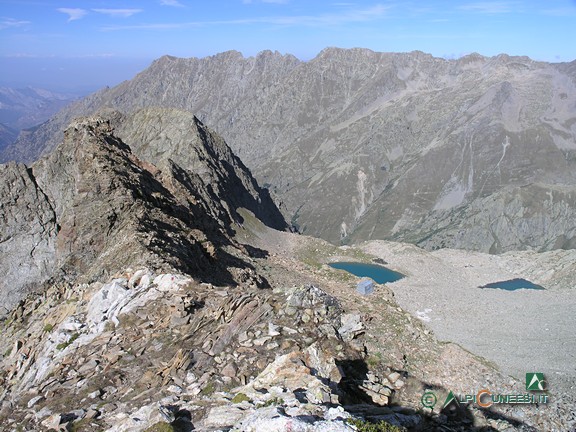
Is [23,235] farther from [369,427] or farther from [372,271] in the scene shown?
[372,271]

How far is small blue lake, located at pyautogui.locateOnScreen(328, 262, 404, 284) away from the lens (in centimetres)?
9700

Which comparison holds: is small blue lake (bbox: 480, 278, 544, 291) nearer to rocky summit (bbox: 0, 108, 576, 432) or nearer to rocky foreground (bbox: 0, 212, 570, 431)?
rocky summit (bbox: 0, 108, 576, 432)

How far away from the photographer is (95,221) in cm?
4159

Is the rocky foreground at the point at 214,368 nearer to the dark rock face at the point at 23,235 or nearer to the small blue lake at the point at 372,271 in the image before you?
the dark rock face at the point at 23,235

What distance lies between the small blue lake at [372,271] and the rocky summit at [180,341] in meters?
38.8

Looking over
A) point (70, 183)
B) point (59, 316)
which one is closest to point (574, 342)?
point (59, 316)

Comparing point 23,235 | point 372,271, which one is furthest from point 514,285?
point 23,235

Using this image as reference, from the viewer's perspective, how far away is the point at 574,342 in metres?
56.8

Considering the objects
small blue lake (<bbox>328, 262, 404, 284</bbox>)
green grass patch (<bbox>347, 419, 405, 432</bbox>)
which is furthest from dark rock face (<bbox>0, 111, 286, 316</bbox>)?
small blue lake (<bbox>328, 262, 404, 284</bbox>)

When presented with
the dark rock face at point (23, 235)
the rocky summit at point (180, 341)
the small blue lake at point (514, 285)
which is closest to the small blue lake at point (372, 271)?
the small blue lake at point (514, 285)

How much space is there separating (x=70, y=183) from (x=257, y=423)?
50.9 m

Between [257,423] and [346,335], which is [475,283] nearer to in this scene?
[346,335]

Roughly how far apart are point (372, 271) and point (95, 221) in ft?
232

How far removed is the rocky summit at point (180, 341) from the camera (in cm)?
1363
